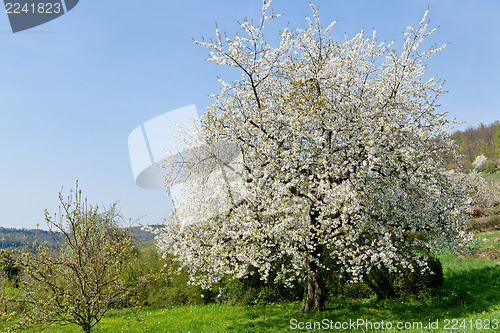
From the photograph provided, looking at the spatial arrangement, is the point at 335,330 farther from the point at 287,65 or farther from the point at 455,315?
the point at 287,65

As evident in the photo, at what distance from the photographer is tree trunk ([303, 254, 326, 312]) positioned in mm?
14648

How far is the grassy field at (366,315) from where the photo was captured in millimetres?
12492

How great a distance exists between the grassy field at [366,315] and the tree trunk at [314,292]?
1.54ft

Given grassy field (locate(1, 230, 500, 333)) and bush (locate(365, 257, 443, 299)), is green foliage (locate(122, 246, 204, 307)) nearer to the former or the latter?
grassy field (locate(1, 230, 500, 333))

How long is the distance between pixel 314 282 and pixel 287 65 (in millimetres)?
9546

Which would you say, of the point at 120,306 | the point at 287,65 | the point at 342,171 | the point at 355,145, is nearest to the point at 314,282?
the point at 342,171

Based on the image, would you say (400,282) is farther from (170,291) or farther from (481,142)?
(481,142)

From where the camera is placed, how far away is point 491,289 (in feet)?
53.6

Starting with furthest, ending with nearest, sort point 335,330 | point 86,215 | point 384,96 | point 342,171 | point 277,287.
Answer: point 277,287 → point 384,96 → point 342,171 → point 335,330 → point 86,215

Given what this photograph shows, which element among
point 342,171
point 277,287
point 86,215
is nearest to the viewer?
point 86,215

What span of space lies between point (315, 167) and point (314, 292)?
5658 mm

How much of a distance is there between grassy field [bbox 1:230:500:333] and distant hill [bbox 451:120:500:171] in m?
93.9

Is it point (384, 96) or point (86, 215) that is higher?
point (384, 96)

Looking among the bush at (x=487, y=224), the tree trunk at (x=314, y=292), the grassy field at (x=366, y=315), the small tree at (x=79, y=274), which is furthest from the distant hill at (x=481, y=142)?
the small tree at (x=79, y=274)
